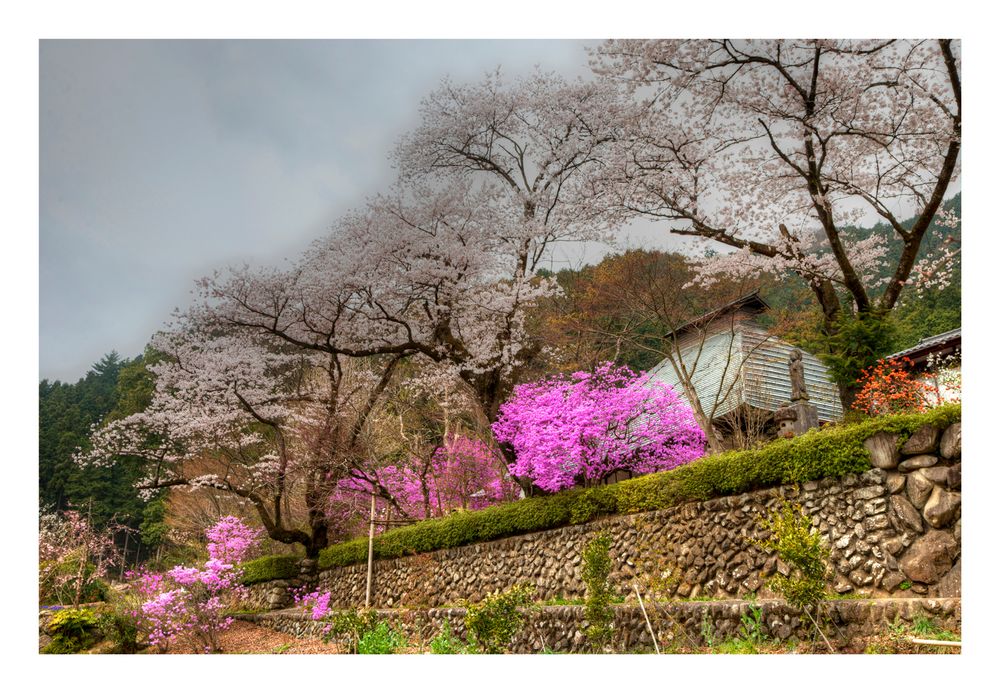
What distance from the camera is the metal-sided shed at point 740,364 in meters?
8.15

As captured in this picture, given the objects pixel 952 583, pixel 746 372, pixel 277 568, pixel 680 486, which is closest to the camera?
pixel 952 583

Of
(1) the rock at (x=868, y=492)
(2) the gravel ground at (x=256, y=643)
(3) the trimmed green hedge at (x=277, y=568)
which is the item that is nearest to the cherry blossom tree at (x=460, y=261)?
(2) the gravel ground at (x=256, y=643)

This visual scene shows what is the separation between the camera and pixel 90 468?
22.8 ft

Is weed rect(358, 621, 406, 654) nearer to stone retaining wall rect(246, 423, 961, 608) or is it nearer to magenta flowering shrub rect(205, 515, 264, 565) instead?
stone retaining wall rect(246, 423, 961, 608)

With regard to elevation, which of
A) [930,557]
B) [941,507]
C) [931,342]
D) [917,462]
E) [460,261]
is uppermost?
[460,261]

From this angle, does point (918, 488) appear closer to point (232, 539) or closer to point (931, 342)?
point (931, 342)

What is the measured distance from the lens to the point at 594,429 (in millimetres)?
7062

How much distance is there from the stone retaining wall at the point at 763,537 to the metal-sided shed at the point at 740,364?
107 inches

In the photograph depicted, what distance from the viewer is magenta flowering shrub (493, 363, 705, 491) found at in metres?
6.94

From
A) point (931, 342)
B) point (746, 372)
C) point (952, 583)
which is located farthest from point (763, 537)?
point (746, 372)

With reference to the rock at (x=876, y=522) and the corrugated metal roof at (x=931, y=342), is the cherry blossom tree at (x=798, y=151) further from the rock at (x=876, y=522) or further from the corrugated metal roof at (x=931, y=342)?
the rock at (x=876, y=522)

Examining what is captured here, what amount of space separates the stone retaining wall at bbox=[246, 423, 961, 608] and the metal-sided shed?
271 centimetres

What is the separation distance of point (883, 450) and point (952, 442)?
0.38 m
